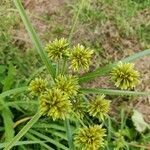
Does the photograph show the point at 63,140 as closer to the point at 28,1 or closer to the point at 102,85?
the point at 102,85

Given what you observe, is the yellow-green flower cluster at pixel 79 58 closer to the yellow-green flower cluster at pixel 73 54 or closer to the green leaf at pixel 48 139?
the yellow-green flower cluster at pixel 73 54

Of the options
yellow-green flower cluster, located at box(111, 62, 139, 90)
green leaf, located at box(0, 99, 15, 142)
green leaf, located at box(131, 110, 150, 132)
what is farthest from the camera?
green leaf, located at box(131, 110, 150, 132)

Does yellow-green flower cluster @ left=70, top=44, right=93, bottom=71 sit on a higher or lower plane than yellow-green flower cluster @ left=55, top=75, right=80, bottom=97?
higher

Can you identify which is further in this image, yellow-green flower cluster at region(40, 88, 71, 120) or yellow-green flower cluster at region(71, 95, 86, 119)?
yellow-green flower cluster at region(71, 95, 86, 119)

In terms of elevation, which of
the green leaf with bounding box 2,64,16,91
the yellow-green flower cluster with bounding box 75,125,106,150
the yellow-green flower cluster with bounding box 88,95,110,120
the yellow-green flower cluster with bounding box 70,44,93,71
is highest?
the green leaf with bounding box 2,64,16,91

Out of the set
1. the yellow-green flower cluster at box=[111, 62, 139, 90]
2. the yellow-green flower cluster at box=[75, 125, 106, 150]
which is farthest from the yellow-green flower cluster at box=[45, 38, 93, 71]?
the yellow-green flower cluster at box=[75, 125, 106, 150]

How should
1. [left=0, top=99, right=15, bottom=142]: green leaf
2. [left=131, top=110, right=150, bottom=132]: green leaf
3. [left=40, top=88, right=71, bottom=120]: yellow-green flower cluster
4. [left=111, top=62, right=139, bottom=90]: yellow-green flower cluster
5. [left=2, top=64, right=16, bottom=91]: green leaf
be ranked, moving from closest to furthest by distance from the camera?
1. [left=40, top=88, right=71, bottom=120]: yellow-green flower cluster
2. [left=111, top=62, right=139, bottom=90]: yellow-green flower cluster
3. [left=0, top=99, right=15, bottom=142]: green leaf
4. [left=2, top=64, right=16, bottom=91]: green leaf
5. [left=131, top=110, right=150, bottom=132]: green leaf

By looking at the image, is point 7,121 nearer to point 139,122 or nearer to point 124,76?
point 139,122

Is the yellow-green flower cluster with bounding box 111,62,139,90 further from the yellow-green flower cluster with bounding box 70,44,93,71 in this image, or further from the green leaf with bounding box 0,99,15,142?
the green leaf with bounding box 0,99,15,142
